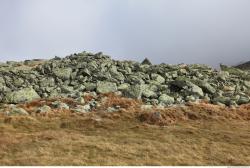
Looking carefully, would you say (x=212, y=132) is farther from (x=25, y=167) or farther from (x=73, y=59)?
(x=73, y=59)

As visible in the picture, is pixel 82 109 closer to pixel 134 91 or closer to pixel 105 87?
pixel 105 87

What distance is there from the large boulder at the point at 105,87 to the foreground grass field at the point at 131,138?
7514 mm

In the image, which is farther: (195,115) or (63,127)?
(195,115)

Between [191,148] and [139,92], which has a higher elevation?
[139,92]

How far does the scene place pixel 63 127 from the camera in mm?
46094

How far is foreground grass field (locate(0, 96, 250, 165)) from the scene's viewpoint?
36.4m

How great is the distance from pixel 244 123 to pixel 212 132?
236 inches

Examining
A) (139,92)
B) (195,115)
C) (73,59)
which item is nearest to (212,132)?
(195,115)

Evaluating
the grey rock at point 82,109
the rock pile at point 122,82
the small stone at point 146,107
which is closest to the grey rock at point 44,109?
the rock pile at point 122,82

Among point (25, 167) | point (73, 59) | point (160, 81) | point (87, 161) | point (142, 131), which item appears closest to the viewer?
point (25, 167)

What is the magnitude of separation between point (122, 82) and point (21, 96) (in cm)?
1332

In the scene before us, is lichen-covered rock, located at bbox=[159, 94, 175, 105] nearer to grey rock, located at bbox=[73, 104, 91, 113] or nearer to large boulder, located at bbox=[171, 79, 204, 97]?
large boulder, located at bbox=[171, 79, 204, 97]

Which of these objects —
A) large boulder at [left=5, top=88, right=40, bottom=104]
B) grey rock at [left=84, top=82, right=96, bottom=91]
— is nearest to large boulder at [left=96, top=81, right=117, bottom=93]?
grey rock at [left=84, top=82, right=96, bottom=91]

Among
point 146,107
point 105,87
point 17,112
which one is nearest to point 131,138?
point 146,107
